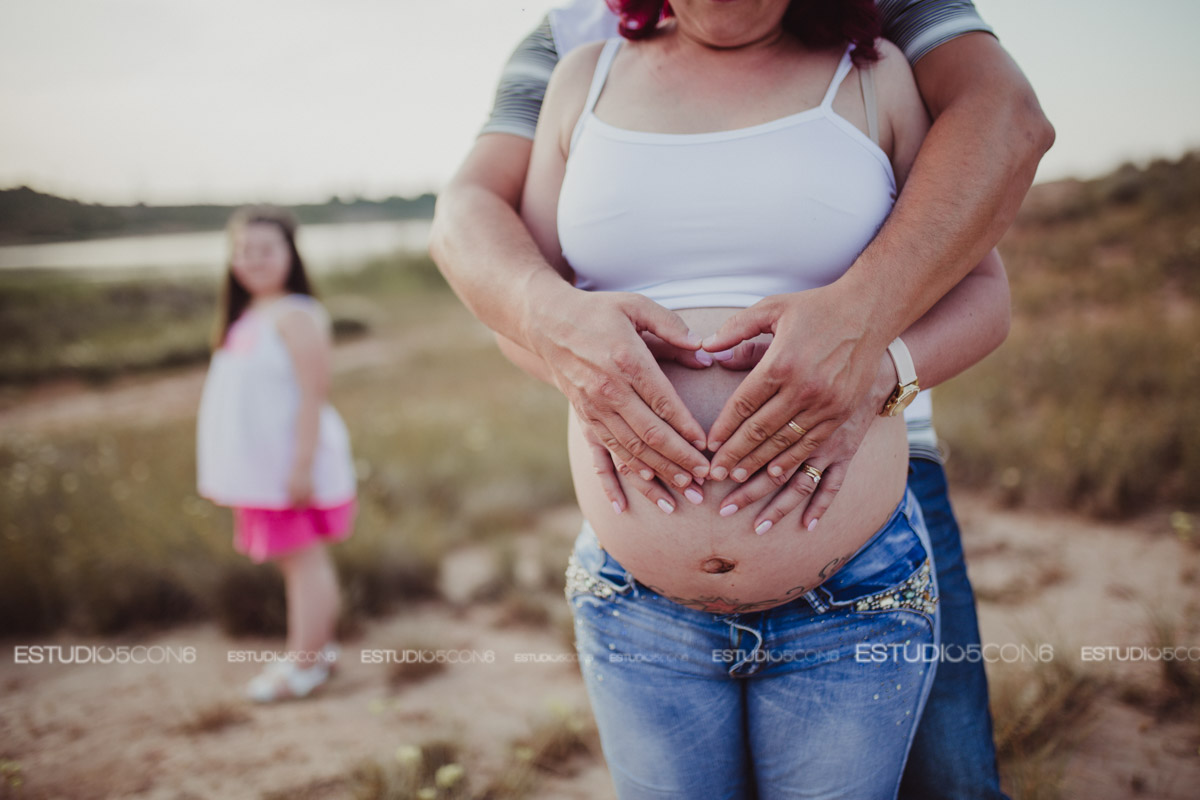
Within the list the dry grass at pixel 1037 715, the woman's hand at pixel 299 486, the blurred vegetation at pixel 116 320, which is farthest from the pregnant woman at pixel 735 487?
the blurred vegetation at pixel 116 320

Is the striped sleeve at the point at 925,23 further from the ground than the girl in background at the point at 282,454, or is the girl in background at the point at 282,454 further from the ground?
the striped sleeve at the point at 925,23

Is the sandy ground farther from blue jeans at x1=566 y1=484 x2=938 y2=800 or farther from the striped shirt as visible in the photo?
the striped shirt

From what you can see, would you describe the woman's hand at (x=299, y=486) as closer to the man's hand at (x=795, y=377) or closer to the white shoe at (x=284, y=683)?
the white shoe at (x=284, y=683)

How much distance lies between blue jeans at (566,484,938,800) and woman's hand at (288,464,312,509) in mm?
2315

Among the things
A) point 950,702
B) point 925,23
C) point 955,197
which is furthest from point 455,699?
point 925,23

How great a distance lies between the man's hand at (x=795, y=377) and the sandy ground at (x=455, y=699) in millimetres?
1955

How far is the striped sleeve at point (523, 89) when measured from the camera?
136 cm

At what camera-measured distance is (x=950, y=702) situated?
1.39m

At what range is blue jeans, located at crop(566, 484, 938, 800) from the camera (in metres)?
1.07

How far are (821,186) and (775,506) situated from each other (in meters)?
0.52

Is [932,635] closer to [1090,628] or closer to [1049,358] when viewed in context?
[1090,628]

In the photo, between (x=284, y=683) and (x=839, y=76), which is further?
(x=284, y=683)

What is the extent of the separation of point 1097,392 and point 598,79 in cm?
587

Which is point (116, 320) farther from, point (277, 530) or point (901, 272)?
point (901, 272)
